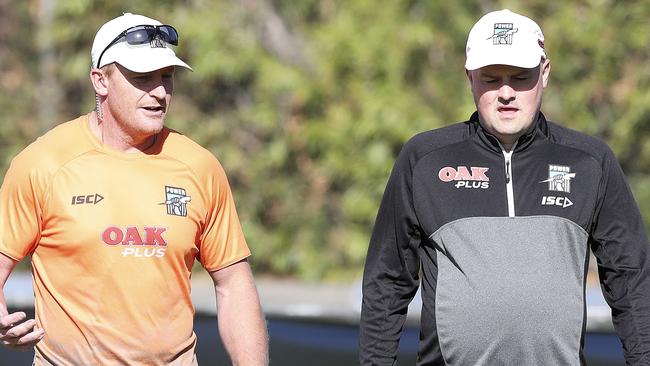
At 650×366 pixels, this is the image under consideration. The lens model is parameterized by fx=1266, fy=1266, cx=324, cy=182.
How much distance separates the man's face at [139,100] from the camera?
397cm

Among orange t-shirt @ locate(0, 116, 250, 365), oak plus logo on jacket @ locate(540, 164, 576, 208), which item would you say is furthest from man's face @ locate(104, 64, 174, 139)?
oak plus logo on jacket @ locate(540, 164, 576, 208)

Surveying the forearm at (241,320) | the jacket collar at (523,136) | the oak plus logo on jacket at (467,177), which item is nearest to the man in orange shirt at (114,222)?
the forearm at (241,320)

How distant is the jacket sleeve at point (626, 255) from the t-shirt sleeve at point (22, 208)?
1.69m

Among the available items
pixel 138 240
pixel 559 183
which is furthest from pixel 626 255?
pixel 138 240

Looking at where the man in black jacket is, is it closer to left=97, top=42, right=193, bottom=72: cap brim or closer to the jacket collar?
the jacket collar

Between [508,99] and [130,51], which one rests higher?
[130,51]

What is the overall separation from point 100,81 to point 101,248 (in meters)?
0.56

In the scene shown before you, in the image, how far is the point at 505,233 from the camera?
3619mm

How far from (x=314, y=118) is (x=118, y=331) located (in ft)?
25.8

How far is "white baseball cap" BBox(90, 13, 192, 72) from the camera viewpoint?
394 cm

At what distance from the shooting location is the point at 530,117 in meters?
3.67

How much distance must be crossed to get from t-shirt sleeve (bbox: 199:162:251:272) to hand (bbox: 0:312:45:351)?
2.00 ft

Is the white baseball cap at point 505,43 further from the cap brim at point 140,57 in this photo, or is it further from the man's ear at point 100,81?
the man's ear at point 100,81

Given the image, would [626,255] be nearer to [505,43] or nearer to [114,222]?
[505,43]
